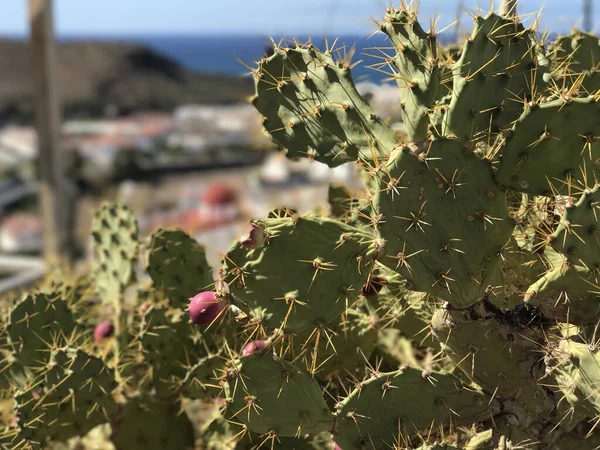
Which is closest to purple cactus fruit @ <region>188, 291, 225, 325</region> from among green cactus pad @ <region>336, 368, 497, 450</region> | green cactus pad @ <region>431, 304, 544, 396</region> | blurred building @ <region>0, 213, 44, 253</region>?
green cactus pad @ <region>336, 368, 497, 450</region>

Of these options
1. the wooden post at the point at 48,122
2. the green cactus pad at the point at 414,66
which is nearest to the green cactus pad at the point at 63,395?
the green cactus pad at the point at 414,66

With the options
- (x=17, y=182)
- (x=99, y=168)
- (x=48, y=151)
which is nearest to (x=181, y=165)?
(x=99, y=168)

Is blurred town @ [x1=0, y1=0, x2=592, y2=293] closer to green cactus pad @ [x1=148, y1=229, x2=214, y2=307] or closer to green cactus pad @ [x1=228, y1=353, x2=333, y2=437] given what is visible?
green cactus pad @ [x1=148, y1=229, x2=214, y2=307]

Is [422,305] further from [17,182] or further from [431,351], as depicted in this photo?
[17,182]

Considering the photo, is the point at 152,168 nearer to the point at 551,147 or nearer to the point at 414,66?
the point at 414,66

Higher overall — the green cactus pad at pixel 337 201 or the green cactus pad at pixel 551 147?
the green cactus pad at pixel 551 147

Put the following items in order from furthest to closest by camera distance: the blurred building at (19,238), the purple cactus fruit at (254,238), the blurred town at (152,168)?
the blurred town at (152,168)
the blurred building at (19,238)
the purple cactus fruit at (254,238)

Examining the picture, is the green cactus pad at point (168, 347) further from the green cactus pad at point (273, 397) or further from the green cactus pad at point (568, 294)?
the green cactus pad at point (568, 294)
